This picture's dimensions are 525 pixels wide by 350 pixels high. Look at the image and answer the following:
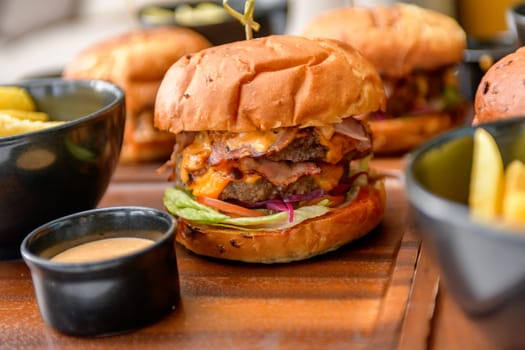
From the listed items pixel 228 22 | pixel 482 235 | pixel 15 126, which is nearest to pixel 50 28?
pixel 228 22

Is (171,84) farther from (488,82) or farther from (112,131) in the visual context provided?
(488,82)

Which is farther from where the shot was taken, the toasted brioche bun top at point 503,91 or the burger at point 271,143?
the burger at point 271,143

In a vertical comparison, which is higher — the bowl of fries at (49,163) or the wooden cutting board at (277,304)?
the bowl of fries at (49,163)

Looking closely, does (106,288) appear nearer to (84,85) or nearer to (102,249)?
(102,249)

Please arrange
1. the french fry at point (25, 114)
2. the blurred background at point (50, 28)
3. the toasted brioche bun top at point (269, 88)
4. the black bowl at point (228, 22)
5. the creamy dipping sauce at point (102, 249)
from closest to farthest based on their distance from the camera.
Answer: the creamy dipping sauce at point (102, 249), the toasted brioche bun top at point (269, 88), the french fry at point (25, 114), the black bowl at point (228, 22), the blurred background at point (50, 28)

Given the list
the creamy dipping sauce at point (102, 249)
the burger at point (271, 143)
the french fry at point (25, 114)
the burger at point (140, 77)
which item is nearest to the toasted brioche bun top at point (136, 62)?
the burger at point (140, 77)

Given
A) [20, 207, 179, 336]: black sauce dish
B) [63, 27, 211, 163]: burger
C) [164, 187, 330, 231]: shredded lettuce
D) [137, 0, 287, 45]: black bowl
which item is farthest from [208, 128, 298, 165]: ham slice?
[137, 0, 287, 45]: black bowl

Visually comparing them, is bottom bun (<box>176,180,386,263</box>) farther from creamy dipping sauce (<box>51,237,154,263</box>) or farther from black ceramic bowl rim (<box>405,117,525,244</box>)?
black ceramic bowl rim (<box>405,117,525,244</box>)

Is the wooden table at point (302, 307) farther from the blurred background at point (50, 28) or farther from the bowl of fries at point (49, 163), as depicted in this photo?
the blurred background at point (50, 28)
